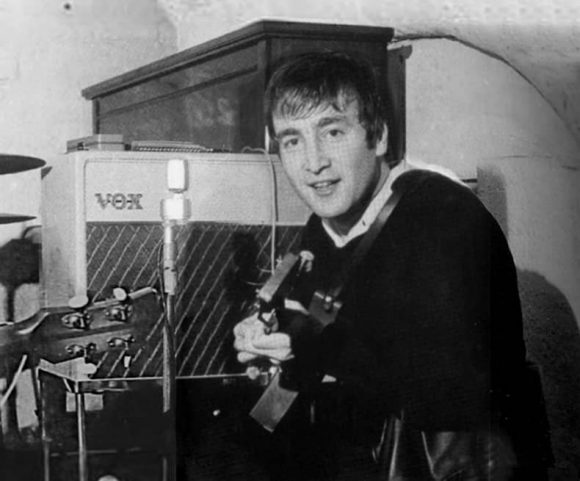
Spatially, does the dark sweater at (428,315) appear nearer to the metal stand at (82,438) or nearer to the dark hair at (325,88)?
the dark hair at (325,88)

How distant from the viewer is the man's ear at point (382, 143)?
1.53 metres

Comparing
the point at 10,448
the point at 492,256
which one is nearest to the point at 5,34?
the point at 10,448

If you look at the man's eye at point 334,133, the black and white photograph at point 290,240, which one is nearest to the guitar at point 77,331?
the black and white photograph at point 290,240

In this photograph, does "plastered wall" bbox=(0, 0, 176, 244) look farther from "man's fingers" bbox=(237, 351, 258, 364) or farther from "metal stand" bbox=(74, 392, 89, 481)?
"man's fingers" bbox=(237, 351, 258, 364)

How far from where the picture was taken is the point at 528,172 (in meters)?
1.67

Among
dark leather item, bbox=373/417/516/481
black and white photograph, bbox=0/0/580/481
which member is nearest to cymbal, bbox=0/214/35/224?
black and white photograph, bbox=0/0/580/481

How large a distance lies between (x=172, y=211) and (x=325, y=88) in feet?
1.02

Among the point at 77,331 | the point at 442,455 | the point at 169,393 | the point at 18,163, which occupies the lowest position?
the point at 442,455

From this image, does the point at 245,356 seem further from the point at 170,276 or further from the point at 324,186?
the point at 324,186

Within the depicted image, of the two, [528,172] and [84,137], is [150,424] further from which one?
[528,172]

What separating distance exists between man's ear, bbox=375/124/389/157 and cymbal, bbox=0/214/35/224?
55 cm

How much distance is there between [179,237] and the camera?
142 cm

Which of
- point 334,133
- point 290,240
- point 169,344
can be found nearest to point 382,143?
point 334,133

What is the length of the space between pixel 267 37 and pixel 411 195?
347 millimetres
